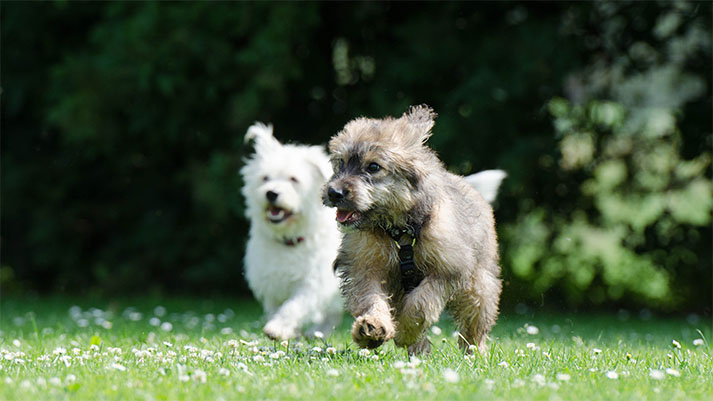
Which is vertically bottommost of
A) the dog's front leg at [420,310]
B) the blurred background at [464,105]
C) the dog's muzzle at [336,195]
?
the dog's front leg at [420,310]

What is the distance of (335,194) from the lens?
4691 millimetres

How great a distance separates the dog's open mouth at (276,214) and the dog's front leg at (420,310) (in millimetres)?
2174

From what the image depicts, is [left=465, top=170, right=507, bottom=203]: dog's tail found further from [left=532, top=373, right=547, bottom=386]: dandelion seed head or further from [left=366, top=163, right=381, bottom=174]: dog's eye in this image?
[left=532, top=373, right=547, bottom=386]: dandelion seed head

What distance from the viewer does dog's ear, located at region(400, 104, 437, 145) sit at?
196 inches

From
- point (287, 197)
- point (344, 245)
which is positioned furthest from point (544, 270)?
point (344, 245)

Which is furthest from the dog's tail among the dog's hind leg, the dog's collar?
the dog's collar

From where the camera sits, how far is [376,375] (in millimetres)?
4145

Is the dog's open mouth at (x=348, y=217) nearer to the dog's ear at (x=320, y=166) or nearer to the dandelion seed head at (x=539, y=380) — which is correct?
the dandelion seed head at (x=539, y=380)

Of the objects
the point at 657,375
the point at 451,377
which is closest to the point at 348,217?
the point at 451,377

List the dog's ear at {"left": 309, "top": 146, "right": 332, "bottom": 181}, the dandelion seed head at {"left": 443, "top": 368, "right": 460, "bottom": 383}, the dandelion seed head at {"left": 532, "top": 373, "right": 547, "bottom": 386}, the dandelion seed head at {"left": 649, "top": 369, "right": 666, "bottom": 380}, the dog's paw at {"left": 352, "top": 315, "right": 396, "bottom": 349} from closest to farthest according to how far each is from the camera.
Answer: the dandelion seed head at {"left": 443, "top": 368, "right": 460, "bottom": 383}, the dandelion seed head at {"left": 532, "top": 373, "right": 547, "bottom": 386}, the dandelion seed head at {"left": 649, "top": 369, "right": 666, "bottom": 380}, the dog's paw at {"left": 352, "top": 315, "right": 396, "bottom": 349}, the dog's ear at {"left": 309, "top": 146, "right": 332, "bottom": 181}

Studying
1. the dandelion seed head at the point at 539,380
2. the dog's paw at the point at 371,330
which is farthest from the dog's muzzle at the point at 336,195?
the dandelion seed head at the point at 539,380

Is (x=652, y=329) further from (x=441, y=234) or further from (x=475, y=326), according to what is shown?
(x=441, y=234)

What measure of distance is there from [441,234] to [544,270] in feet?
21.2

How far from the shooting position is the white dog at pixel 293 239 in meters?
6.86
